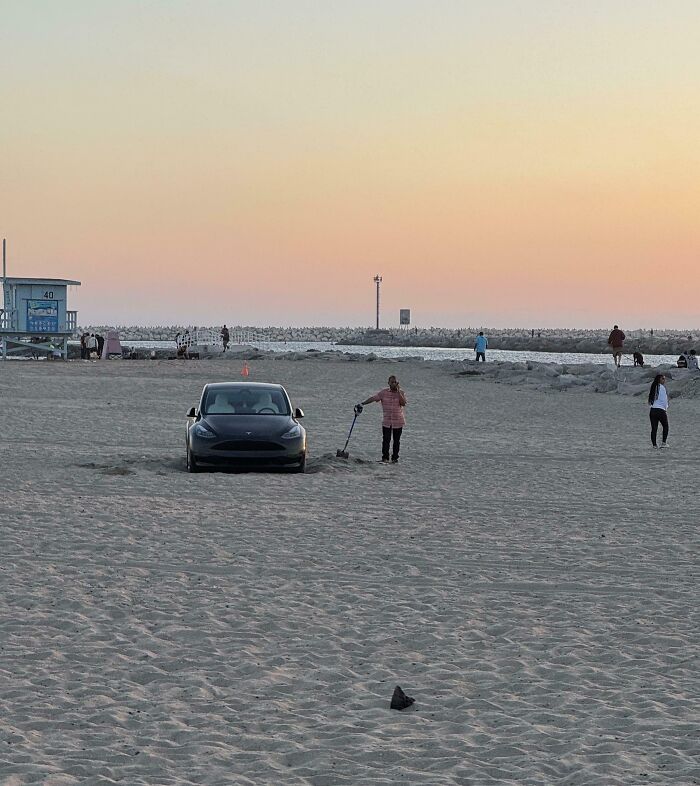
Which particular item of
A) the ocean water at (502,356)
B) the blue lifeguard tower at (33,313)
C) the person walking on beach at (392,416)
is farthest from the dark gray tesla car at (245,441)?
the ocean water at (502,356)

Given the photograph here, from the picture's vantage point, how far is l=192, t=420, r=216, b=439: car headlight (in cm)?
1789

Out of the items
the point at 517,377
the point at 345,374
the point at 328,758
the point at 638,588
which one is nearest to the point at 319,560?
the point at 638,588

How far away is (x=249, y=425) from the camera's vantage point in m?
18.2

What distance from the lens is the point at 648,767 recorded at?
5.77 metres

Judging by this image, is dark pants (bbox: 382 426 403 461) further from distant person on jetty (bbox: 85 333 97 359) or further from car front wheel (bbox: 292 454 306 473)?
distant person on jetty (bbox: 85 333 97 359)

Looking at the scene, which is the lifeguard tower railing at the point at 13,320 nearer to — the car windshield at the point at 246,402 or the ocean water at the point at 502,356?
the ocean water at the point at 502,356

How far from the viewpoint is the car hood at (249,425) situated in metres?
18.0

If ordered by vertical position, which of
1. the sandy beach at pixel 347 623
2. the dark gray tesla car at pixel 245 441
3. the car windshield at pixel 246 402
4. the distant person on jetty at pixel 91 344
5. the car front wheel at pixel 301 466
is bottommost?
the sandy beach at pixel 347 623

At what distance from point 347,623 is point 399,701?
6.58ft

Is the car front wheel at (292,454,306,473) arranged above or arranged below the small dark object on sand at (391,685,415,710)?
above

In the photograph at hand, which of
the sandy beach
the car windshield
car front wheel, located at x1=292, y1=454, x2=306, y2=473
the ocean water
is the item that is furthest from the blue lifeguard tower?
car front wheel, located at x1=292, y1=454, x2=306, y2=473

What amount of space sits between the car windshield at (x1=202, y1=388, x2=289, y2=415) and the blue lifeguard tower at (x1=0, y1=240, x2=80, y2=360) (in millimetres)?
43198

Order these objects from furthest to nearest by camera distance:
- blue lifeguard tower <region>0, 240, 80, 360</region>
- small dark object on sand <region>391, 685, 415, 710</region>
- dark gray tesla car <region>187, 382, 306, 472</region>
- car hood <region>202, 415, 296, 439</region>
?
blue lifeguard tower <region>0, 240, 80, 360</region> → car hood <region>202, 415, 296, 439</region> → dark gray tesla car <region>187, 382, 306, 472</region> → small dark object on sand <region>391, 685, 415, 710</region>

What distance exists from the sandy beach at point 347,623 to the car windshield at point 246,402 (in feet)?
3.91
